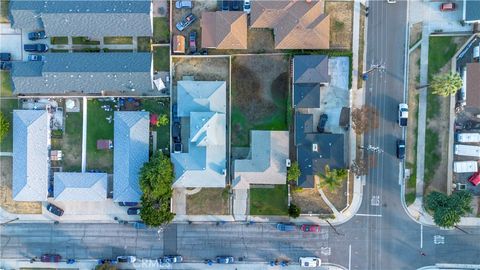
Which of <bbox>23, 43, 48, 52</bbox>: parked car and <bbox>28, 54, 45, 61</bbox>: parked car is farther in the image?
<bbox>28, 54, 45, 61</bbox>: parked car

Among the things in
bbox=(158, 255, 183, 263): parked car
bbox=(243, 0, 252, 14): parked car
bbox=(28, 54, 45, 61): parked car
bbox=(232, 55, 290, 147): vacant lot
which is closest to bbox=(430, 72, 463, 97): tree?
bbox=(232, 55, 290, 147): vacant lot

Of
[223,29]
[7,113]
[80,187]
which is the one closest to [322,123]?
[223,29]

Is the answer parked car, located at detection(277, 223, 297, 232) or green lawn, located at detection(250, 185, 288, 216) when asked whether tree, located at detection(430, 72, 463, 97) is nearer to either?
green lawn, located at detection(250, 185, 288, 216)

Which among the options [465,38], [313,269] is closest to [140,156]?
[313,269]

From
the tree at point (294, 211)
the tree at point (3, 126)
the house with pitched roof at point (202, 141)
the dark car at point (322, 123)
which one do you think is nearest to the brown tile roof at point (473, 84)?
the dark car at point (322, 123)

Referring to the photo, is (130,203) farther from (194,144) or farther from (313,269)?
(313,269)

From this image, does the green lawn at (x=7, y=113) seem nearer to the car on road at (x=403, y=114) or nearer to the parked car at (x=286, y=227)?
the parked car at (x=286, y=227)

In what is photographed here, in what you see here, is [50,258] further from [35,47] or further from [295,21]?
[295,21]
